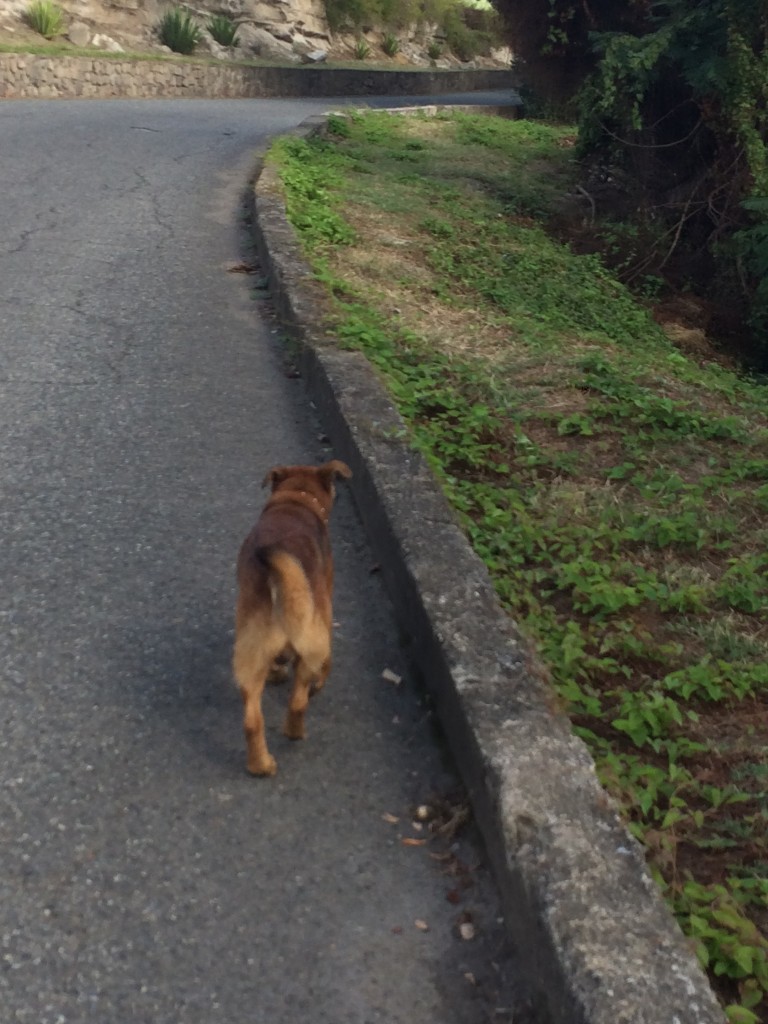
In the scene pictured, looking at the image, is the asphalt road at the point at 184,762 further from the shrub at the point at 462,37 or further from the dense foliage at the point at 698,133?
the shrub at the point at 462,37

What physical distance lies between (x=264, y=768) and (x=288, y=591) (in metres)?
0.48

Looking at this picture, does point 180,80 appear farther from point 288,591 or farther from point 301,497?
point 288,591

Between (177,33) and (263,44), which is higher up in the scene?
(177,33)

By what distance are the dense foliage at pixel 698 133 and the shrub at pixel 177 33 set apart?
14094mm

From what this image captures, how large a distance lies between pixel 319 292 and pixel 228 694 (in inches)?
148

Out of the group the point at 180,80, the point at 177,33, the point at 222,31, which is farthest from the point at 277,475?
the point at 222,31

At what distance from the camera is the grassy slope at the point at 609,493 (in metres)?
2.78

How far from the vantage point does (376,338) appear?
6020 millimetres

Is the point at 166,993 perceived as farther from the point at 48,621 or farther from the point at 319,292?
the point at 319,292

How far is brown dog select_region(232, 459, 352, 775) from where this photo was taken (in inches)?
113

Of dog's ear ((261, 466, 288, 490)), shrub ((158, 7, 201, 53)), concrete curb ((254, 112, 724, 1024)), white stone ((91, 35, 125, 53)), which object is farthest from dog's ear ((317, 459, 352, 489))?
shrub ((158, 7, 201, 53))

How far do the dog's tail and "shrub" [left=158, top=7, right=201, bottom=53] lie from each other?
24.4 metres

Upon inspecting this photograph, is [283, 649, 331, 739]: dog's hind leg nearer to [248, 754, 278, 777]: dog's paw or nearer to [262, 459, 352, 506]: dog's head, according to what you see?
[248, 754, 278, 777]: dog's paw

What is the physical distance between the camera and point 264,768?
2.94m
